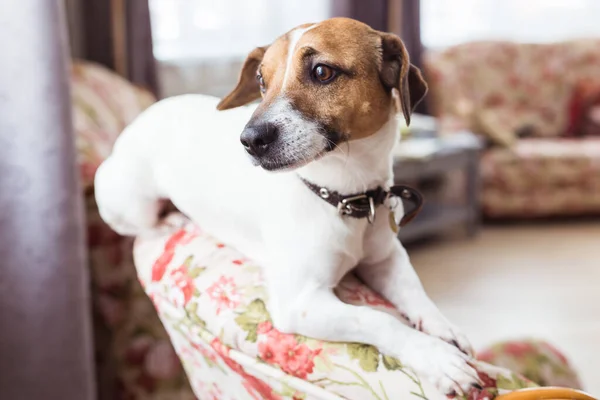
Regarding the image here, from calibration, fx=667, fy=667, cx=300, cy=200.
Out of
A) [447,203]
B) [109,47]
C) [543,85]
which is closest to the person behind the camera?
[109,47]

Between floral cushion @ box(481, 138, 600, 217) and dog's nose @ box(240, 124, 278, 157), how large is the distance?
3.43 m

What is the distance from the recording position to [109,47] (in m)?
3.48

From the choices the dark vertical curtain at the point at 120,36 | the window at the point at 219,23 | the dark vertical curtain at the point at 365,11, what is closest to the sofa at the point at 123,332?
the dark vertical curtain at the point at 120,36

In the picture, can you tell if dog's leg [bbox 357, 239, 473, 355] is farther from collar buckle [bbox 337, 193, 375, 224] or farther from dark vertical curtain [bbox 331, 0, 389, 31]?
dark vertical curtain [bbox 331, 0, 389, 31]

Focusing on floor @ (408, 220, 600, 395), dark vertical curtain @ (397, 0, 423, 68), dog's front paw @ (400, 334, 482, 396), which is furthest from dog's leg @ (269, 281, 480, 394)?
dark vertical curtain @ (397, 0, 423, 68)

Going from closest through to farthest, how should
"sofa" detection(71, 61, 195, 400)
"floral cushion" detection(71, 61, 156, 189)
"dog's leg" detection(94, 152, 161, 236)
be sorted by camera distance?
1. "dog's leg" detection(94, 152, 161, 236)
2. "sofa" detection(71, 61, 195, 400)
3. "floral cushion" detection(71, 61, 156, 189)

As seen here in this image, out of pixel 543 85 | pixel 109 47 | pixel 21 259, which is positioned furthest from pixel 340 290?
pixel 543 85

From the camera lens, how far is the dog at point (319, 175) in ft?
2.71

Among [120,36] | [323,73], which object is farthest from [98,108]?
[323,73]

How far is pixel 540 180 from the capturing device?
13.3ft

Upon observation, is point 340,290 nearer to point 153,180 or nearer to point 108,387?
point 153,180

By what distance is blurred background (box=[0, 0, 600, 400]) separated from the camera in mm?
1290

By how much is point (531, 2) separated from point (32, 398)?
4.78 metres

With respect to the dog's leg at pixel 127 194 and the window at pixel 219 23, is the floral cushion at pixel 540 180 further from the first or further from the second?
the dog's leg at pixel 127 194
